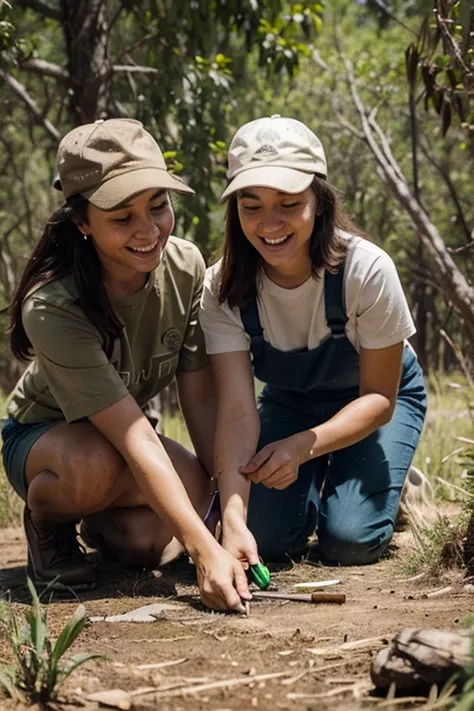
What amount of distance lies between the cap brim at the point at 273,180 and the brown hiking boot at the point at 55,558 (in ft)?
4.06

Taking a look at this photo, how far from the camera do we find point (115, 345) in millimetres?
3445

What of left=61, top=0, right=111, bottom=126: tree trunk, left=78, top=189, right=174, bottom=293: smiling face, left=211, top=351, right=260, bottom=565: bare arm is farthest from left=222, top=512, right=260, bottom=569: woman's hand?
left=61, top=0, right=111, bottom=126: tree trunk

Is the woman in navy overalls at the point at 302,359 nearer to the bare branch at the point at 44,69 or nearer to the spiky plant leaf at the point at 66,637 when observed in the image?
the spiky plant leaf at the point at 66,637

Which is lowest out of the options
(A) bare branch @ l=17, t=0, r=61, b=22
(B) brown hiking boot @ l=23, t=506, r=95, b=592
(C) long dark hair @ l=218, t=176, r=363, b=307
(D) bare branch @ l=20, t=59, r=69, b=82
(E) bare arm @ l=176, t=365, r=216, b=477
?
(B) brown hiking boot @ l=23, t=506, r=95, b=592

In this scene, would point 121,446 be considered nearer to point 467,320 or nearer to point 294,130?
point 294,130

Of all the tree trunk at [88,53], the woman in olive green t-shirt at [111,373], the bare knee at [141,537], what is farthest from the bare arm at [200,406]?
the tree trunk at [88,53]

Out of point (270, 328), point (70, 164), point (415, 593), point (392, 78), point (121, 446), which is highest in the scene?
point (392, 78)

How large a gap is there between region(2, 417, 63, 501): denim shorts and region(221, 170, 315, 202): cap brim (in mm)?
1002

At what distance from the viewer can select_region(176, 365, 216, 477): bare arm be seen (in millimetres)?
3701

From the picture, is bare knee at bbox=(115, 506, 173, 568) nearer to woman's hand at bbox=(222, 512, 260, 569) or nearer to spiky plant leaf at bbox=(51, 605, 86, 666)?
woman's hand at bbox=(222, 512, 260, 569)

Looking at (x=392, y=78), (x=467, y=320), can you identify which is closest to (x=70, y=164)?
(x=467, y=320)

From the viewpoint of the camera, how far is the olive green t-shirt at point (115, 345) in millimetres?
3232

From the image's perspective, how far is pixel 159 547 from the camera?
3.65m

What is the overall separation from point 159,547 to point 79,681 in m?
1.33
